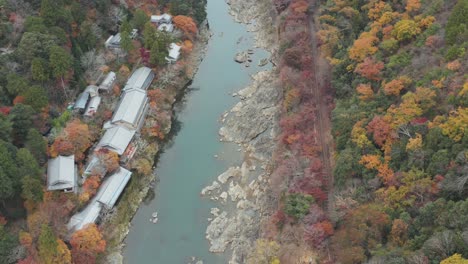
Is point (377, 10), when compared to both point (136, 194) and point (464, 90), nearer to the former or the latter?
point (464, 90)

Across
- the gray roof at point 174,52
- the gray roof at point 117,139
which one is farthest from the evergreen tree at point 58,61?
the gray roof at point 174,52

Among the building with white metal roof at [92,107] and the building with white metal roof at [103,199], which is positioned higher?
the building with white metal roof at [92,107]

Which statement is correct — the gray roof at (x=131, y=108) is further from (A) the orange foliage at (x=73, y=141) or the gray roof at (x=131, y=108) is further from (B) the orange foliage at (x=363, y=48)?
(B) the orange foliage at (x=363, y=48)

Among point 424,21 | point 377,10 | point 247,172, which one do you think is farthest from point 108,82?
point 424,21

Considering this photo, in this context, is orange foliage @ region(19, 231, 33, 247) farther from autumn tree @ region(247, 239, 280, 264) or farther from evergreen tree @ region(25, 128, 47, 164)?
autumn tree @ region(247, 239, 280, 264)

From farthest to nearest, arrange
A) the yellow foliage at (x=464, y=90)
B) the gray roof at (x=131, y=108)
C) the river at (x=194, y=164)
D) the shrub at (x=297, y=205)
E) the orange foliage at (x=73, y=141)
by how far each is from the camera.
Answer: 1. the gray roof at (x=131, y=108)
2. the orange foliage at (x=73, y=141)
3. the river at (x=194, y=164)
4. the shrub at (x=297, y=205)
5. the yellow foliage at (x=464, y=90)

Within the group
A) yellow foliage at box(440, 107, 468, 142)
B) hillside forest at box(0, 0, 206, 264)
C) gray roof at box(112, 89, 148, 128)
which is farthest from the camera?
gray roof at box(112, 89, 148, 128)

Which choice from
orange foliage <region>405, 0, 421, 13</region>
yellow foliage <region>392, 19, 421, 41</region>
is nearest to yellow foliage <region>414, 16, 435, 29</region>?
yellow foliage <region>392, 19, 421, 41</region>
